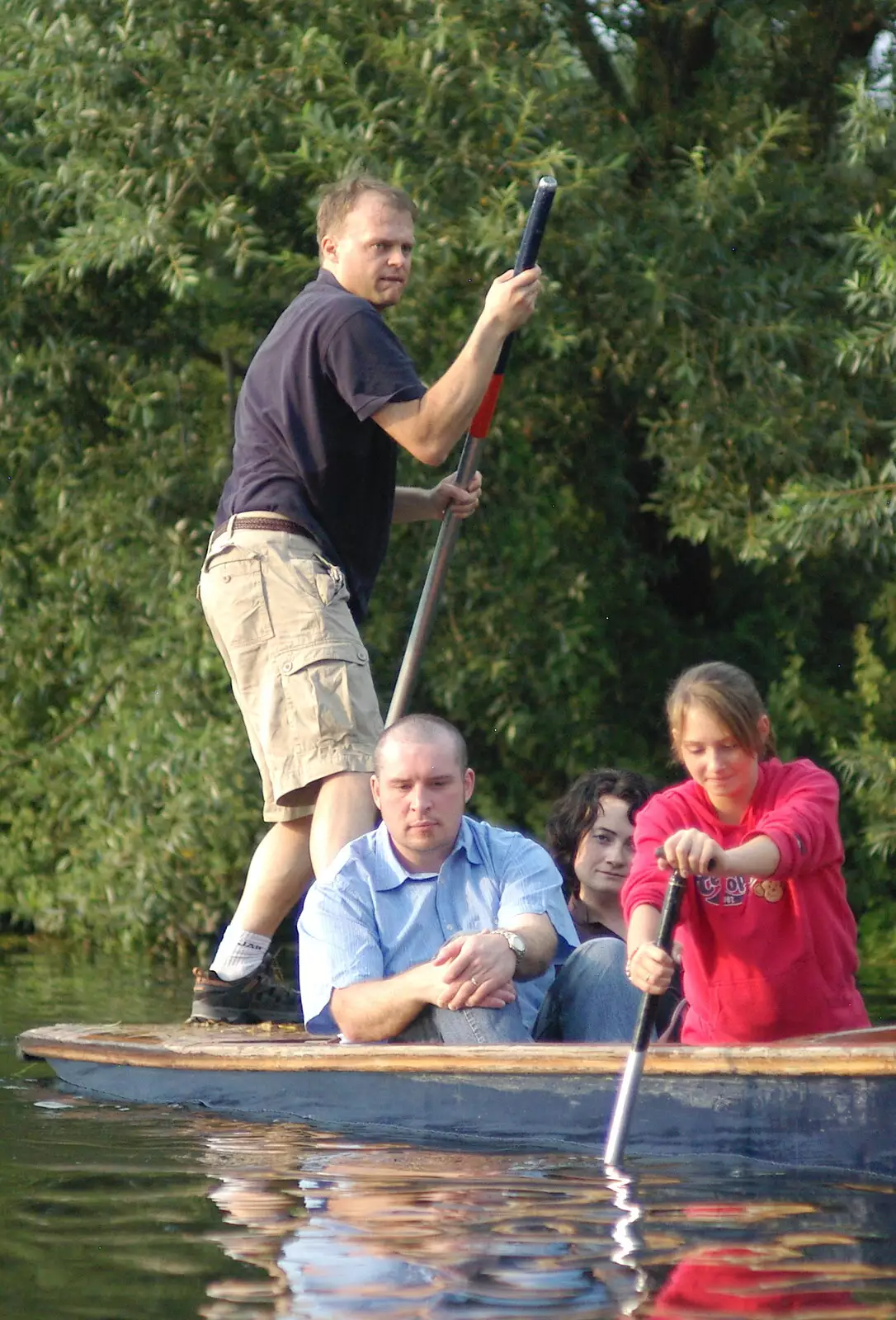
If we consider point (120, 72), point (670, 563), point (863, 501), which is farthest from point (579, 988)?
point (670, 563)

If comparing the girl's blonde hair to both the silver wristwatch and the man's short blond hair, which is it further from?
the man's short blond hair

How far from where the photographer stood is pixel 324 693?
440 cm

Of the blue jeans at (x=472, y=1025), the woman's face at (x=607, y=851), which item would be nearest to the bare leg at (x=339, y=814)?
the blue jeans at (x=472, y=1025)

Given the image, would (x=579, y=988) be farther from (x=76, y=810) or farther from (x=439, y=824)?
(x=76, y=810)

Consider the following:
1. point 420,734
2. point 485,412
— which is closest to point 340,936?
point 420,734

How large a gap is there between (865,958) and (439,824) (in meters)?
4.83

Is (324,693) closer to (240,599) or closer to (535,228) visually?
(240,599)

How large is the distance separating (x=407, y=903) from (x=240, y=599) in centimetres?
81

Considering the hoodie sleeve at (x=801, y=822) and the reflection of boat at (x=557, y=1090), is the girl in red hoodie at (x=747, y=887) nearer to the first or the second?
the hoodie sleeve at (x=801, y=822)

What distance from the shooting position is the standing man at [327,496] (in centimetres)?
431

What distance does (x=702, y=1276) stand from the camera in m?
2.80

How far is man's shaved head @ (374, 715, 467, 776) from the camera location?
3943 millimetres

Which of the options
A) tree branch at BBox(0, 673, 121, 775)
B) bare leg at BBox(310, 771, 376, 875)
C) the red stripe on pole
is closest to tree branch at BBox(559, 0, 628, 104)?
tree branch at BBox(0, 673, 121, 775)

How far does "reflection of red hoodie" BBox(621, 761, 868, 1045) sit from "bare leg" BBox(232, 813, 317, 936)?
3.49 feet
